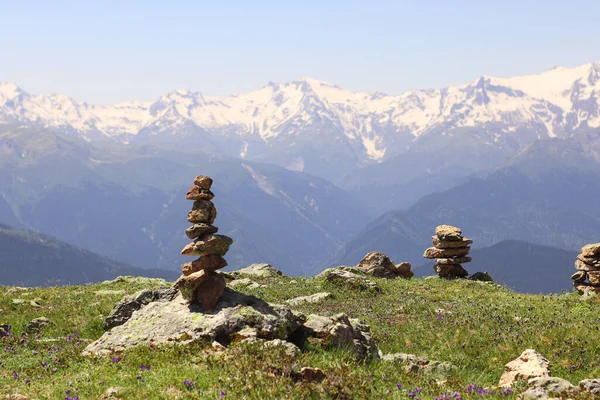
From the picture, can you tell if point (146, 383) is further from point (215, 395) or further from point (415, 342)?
point (415, 342)

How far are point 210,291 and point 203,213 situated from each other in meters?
3.13

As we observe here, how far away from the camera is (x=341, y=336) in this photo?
1809 centimetres

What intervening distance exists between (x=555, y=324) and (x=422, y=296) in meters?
8.76

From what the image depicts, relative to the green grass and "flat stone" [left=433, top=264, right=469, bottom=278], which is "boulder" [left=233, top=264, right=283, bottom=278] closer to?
the green grass

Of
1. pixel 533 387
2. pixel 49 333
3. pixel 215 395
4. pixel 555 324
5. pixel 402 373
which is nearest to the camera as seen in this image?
pixel 215 395

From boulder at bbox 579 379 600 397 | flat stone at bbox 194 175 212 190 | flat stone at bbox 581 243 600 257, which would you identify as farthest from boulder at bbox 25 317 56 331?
flat stone at bbox 581 243 600 257

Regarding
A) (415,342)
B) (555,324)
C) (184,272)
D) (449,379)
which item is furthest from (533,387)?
(184,272)

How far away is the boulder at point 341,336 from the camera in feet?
58.5

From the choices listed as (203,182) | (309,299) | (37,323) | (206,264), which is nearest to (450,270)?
(309,299)

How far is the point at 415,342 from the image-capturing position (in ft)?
76.5

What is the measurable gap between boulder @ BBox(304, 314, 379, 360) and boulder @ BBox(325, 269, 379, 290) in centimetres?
1388

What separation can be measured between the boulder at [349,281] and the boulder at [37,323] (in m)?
16.5

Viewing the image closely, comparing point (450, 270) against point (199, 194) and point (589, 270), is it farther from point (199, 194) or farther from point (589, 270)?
point (199, 194)

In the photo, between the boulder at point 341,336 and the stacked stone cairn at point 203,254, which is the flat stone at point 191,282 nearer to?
the stacked stone cairn at point 203,254
